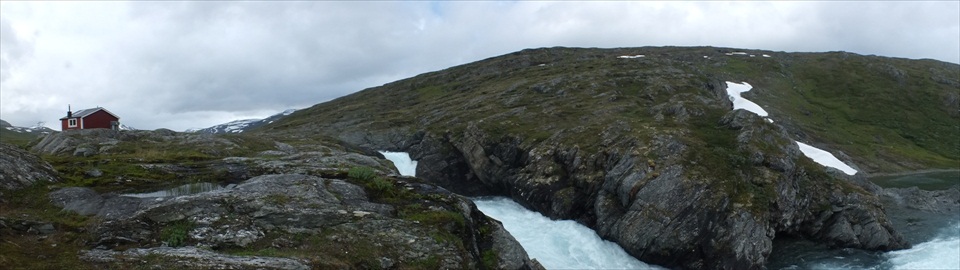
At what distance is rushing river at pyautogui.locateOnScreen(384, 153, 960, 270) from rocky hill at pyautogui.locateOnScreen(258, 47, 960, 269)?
111cm

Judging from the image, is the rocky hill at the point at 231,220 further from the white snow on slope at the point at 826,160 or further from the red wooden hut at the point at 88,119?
the white snow on slope at the point at 826,160

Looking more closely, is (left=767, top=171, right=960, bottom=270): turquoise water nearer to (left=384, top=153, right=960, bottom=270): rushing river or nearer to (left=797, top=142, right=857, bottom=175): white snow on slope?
(left=384, top=153, right=960, bottom=270): rushing river

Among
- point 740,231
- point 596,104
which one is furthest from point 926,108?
point 740,231

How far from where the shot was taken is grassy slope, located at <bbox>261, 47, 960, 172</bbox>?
69375 mm

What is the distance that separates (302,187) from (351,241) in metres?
5.41

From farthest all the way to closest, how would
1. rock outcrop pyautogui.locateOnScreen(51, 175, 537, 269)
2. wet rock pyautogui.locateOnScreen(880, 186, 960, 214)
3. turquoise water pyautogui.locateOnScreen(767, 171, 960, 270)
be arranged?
wet rock pyautogui.locateOnScreen(880, 186, 960, 214) < turquoise water pyautogui.locateOnScreen(767, 171, 960, 270) < rock outcrop pyautogui.locateOnScreen(51, 175, 537, 269)

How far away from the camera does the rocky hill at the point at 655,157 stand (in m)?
36.7

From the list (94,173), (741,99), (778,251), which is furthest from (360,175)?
(741,99)

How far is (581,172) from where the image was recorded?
46656 millimetres

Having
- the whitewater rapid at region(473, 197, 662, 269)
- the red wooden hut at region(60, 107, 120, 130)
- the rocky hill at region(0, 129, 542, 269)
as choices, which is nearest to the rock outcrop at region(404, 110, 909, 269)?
the whitewater rapid at region(473, 197, 662, 269)

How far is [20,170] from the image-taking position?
21062mm

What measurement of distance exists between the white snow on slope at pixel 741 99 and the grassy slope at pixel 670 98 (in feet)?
10.6

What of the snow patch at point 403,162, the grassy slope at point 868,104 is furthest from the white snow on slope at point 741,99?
the snow patch at point 403,162

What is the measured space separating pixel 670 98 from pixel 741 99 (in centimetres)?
5560
